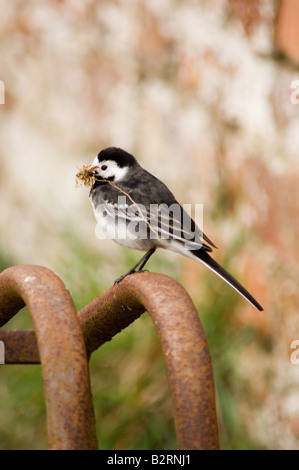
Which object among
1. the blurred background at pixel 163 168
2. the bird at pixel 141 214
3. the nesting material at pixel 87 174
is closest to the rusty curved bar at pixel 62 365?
the bird at pixel 141 214

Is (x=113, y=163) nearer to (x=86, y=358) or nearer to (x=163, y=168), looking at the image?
(x=163, y=168)

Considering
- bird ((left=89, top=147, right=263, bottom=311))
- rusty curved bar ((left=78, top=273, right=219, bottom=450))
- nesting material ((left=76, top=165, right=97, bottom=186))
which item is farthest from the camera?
nesting material ((left=76, top=165, right=97, bottom=186))

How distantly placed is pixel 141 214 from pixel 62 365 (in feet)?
2.86

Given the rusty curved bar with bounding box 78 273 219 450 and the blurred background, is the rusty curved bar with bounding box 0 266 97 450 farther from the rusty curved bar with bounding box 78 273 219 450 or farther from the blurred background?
the blurred background

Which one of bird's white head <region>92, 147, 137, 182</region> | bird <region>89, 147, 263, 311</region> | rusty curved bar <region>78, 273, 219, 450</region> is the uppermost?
bird's white head <region>92, 147, 137, 182</region>

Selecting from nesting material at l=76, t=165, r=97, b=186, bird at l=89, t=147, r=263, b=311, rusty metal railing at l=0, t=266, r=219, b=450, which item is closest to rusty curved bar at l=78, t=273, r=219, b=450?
rusty metal railing at l=0, t=266, r=219, b=450

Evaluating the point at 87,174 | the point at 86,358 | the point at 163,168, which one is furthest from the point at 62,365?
the point at 163,168

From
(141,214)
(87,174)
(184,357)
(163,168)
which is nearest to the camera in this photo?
(184,357)

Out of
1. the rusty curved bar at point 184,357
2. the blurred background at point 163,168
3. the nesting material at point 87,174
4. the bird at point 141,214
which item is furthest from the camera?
the blurred background at point 163,168

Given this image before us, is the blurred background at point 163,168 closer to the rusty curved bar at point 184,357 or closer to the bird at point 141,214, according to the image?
the bird at point 141,214

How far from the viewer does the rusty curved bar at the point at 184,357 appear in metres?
0.63

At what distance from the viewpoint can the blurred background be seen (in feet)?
6.53

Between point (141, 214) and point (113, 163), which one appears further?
point (113, 163)

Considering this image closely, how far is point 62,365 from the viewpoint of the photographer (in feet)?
2.21
